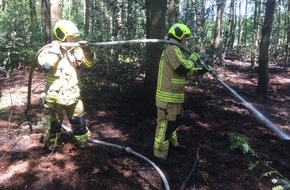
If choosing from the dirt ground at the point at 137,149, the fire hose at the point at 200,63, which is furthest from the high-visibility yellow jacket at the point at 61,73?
the dirt ground at the point at 137,149

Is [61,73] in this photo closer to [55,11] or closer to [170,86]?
[170,86]

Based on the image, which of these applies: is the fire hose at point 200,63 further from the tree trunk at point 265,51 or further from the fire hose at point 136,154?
the tree trunk at point 265,51

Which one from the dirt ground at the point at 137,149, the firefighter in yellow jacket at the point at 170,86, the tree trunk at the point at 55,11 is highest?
the tree trunk at the point at 55,11

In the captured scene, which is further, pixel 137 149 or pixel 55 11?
pixel 55 11

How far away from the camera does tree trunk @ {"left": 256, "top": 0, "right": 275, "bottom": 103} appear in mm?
10008

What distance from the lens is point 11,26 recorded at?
1364 cm

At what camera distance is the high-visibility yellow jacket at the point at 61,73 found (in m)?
5.34

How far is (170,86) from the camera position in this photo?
5.59 meters

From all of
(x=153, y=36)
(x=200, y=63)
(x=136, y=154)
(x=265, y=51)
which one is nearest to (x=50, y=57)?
(x=136, y=154)

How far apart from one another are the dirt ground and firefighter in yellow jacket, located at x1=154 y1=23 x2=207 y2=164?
16.5 inches

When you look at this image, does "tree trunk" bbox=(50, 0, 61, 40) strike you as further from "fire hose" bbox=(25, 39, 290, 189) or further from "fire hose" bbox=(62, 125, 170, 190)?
"fire hose" bbox=(62, 125, 170, 190)

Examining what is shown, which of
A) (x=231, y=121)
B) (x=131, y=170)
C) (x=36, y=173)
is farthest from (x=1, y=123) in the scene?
(x=231, y=121)

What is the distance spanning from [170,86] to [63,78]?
1.82 metres

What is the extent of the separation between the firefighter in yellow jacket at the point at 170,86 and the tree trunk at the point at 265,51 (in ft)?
17.6
